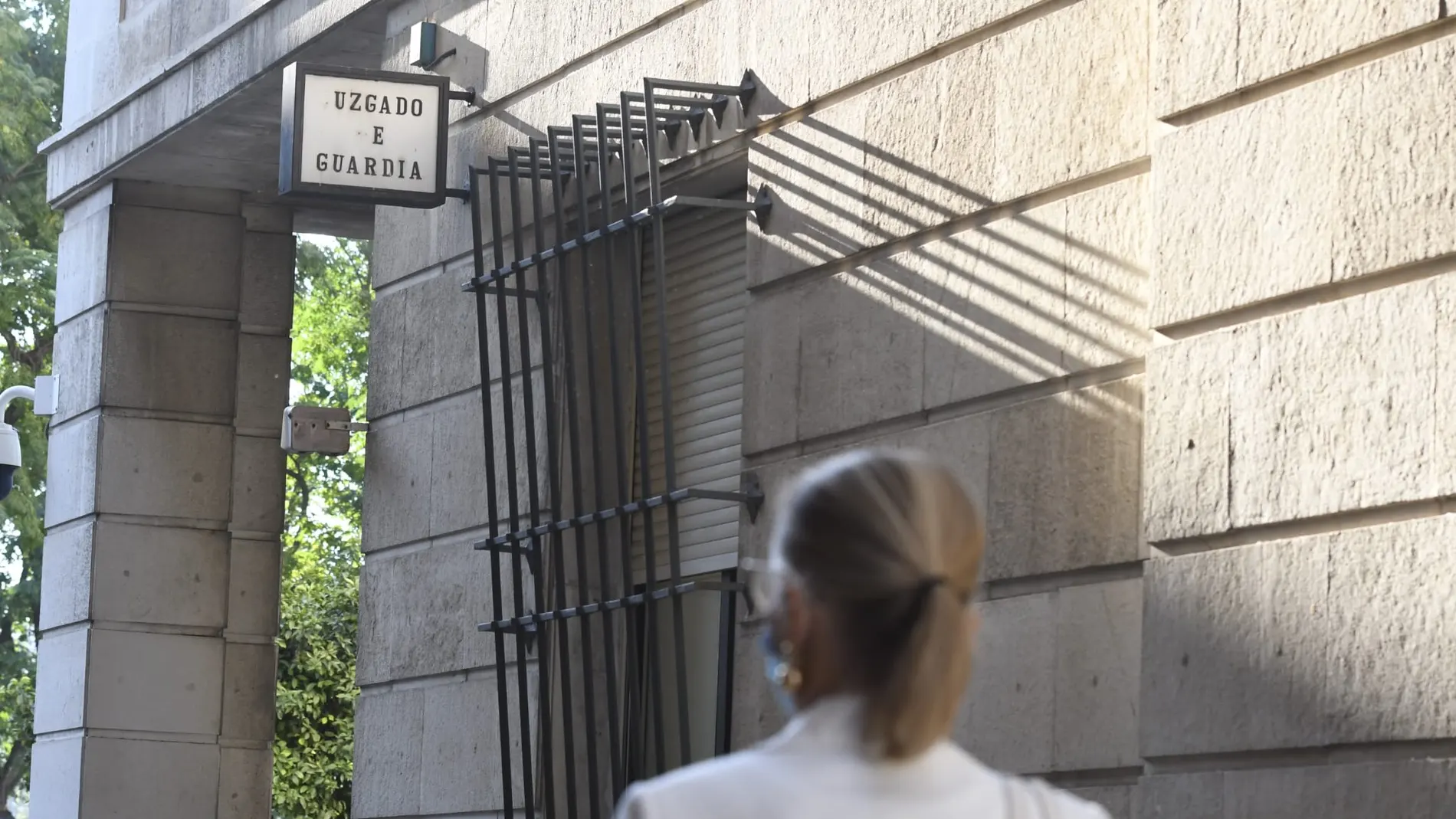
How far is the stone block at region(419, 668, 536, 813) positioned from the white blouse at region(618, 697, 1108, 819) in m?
6.53

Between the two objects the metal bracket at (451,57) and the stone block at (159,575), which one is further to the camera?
the stone block at (159,575)

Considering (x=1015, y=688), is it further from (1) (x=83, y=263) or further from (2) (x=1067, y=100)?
(1) (x=83, y=263)

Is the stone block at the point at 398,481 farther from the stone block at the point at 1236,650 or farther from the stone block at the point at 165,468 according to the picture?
the stone block at the point at 1236,650

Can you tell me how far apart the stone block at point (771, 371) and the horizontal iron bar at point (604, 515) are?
206 mm

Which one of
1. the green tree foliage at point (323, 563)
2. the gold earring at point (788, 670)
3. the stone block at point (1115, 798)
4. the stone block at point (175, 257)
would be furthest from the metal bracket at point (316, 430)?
the gold earring at point (788, 670)

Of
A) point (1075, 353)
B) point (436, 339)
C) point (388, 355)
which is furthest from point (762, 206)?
point (388, 355)

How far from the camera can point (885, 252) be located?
23.0ft

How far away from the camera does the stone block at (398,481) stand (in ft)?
32.2

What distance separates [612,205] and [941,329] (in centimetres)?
237

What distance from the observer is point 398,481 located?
10031mm

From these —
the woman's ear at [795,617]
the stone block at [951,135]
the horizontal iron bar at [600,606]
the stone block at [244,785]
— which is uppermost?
the stone block at [951,135]

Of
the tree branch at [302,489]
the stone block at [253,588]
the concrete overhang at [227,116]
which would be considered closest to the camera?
the concrete overhang at [227,116]

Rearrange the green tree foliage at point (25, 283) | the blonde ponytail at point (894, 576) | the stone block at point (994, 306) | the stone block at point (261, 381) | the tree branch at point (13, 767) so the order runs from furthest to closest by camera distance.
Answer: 1. the tree branch at point (13, 767)
2. the green tree foliage at point (25, 283)
3. the stone block at point (261, 381)
4. the stone block at point (994, 306)
5. the blonde ponytail at point (894, 576)

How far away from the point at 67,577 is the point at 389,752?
13.7 feet
